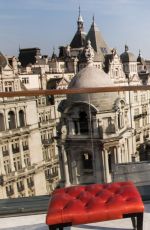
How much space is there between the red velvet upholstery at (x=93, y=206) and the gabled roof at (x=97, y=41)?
92.1 feet

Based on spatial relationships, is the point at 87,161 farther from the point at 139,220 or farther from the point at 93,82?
the point at 139,220

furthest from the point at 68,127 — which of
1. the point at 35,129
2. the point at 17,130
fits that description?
the point at 35,129

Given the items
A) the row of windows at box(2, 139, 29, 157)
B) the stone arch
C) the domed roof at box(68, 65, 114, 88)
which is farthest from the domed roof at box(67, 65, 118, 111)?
the row of windows at box(2, 139, 29, 157)

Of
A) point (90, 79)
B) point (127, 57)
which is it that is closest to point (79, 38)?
point (127, 57)

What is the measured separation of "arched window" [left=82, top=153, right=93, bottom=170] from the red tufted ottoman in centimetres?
511

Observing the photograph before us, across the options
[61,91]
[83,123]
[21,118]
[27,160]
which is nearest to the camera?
[61,91]

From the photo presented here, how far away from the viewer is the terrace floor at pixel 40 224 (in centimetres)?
306

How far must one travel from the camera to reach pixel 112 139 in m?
8.17

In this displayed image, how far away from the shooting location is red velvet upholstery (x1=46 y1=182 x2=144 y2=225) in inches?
96.5

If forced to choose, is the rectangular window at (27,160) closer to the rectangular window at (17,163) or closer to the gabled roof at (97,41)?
the rectangular window at (17,163)

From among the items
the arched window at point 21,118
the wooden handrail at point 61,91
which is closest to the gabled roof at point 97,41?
the arched window at point 21,118

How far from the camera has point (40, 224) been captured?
3230 mm

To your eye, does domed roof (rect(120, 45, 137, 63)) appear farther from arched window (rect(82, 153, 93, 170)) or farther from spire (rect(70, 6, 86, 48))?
arched window (rect(82, 153, 93, 170))

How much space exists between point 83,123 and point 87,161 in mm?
1074
